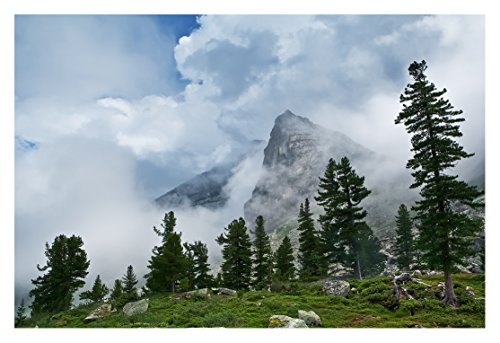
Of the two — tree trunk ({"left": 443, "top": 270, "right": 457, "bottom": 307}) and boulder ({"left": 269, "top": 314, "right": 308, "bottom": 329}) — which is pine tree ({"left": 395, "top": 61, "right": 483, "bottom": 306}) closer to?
tree trunk ({"left": 443, "top": 270, "right": 457, "bottom": 307})

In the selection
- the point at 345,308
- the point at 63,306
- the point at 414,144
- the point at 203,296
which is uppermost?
the point at 414,144

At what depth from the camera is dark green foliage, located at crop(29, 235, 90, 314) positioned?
4003 cm

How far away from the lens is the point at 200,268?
46469 millimetres

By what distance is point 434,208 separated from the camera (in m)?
18.5

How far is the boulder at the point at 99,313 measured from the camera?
2186 centimetres

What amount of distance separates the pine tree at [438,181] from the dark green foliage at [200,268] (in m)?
33.8

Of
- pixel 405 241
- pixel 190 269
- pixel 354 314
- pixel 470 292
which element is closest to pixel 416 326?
pixel 354 314

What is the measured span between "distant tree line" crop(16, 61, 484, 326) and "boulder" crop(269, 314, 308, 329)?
9771mm

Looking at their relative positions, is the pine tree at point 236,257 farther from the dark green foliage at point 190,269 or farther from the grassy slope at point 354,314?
the grassy slope at point 354,314

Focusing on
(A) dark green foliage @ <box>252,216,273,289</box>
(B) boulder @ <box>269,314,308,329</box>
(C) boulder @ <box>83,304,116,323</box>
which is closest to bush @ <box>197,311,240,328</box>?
(B) boulder @ <box>269,314,308,329</box>
